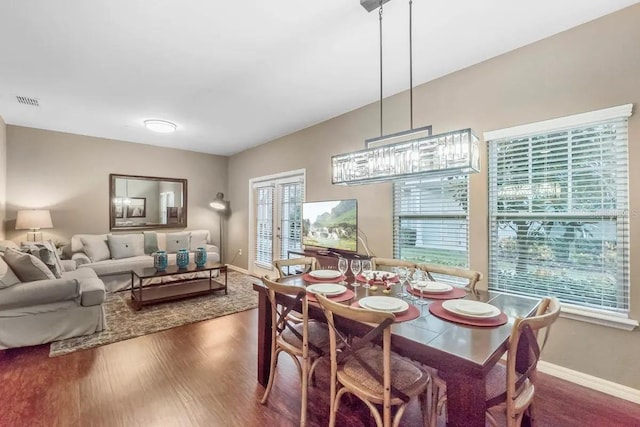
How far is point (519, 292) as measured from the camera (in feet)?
8.51

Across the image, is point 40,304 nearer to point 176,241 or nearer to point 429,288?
point 176,241

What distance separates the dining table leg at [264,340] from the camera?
2221 mm

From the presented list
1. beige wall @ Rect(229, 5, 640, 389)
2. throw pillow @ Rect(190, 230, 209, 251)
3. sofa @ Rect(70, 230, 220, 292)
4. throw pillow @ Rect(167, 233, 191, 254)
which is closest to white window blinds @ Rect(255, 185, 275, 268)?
sofa @ Rect(70, 230, 220, 292)

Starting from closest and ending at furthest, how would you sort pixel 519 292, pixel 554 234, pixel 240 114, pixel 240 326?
pixel 554 234, pixel 519 292, pixel 240 326, pixel 240 114

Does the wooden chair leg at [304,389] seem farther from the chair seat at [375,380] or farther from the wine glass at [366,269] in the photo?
the wine glass at [366,269]

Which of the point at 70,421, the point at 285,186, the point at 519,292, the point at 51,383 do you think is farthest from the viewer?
the point at 285,186

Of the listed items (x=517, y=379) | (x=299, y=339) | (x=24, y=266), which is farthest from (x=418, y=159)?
(x=24, y=266)

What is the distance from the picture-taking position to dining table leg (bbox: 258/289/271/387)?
222 cm

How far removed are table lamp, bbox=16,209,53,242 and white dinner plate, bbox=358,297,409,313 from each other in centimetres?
537

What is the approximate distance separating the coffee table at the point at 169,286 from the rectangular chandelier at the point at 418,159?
9.91 feet

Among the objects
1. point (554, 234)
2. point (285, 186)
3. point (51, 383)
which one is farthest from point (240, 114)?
point (554, 234)

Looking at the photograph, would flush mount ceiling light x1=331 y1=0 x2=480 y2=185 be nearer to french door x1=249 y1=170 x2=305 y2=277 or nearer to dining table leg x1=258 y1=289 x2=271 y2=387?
dining table leg x1=258 y1=289 x2=271 y2=387

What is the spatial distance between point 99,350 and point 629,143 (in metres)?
4.71

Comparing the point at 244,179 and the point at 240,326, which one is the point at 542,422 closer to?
the point at 240,326
